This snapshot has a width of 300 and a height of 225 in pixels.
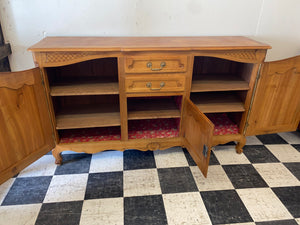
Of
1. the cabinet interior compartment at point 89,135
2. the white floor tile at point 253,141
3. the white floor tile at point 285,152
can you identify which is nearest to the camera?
the cabinet interior compartment at point 89,135

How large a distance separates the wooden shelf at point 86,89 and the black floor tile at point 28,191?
0.70 metres

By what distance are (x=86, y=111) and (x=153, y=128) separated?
0.64m

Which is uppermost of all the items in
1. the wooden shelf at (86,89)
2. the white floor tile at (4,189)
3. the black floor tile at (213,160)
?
the wooden shelf at (86,89)

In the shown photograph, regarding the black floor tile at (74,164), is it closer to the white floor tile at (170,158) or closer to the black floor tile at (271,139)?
the white floor tile at (170,158)

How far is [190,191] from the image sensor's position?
64.1 inches

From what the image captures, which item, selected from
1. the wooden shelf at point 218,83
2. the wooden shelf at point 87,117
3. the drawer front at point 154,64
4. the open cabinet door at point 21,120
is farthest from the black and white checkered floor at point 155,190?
the drawer front at point 154,64

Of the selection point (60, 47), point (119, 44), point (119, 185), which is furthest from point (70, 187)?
point (119, 44)

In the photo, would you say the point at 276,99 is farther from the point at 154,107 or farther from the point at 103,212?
the point at 103,212

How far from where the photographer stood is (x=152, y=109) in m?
1.93

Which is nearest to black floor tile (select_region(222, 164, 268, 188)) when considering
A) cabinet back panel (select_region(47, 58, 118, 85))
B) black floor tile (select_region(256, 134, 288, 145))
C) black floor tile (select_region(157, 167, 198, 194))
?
black floor tile (select_region(157, 167, 198, 194))

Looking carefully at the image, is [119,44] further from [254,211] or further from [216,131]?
[254,211]

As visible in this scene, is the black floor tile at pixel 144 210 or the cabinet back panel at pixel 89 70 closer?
the black floor tile at pixel 144 210

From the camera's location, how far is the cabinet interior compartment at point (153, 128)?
194 cm

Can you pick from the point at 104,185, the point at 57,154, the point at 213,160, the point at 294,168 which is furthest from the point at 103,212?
the point at 294,168
